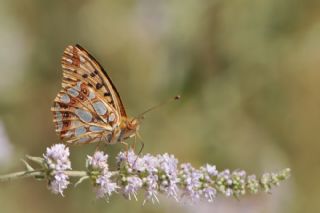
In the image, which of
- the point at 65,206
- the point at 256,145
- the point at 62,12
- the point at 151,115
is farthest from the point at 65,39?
the point at 256,145

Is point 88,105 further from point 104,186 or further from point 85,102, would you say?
point 104,186

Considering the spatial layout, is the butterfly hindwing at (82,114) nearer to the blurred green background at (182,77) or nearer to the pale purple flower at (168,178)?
the pale purple flower at (168,178)

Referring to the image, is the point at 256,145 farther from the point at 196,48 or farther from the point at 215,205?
the point at 196,48

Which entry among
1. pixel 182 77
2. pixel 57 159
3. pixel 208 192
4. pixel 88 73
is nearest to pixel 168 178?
pixel 208 192

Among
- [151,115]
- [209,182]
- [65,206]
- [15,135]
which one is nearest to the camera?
[209,182]

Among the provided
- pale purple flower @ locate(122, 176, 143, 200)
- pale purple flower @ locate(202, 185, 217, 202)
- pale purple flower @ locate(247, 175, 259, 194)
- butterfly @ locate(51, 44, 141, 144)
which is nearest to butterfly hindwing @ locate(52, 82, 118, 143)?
butterfly @ locate(51, 44, 141, 144)

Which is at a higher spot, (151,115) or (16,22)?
(16,22)

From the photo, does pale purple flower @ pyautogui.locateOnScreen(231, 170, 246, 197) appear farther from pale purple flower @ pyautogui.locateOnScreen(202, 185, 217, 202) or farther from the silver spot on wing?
the silver spot on wing
